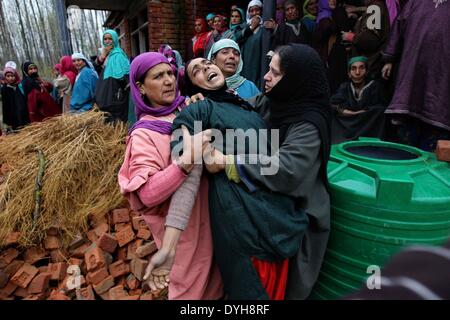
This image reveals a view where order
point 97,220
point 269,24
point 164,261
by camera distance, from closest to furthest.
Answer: point 164,261
point 97,220
point 269,24

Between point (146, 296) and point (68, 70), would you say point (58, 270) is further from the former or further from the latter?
point (68, 70)

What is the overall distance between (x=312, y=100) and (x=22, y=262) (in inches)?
119

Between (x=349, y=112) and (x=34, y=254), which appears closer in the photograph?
(x=34, y=254)

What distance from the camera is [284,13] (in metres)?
3.98

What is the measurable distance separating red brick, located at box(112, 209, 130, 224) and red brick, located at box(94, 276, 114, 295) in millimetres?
542

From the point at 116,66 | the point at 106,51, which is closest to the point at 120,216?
the point at 116,66

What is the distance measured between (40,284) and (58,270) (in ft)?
0.55

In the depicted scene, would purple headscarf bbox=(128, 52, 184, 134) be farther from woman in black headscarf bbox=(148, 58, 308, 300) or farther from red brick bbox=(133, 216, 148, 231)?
red brick bbox=(133, 216, 148, 231)

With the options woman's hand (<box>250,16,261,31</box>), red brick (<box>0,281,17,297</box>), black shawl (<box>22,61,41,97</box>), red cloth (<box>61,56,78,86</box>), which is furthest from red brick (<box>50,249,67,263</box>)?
black shawl (<box>22,61,41,97</box>)

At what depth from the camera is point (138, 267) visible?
2480 millimetres

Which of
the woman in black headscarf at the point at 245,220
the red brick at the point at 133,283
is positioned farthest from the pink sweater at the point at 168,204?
the red brick at the point at 133,283

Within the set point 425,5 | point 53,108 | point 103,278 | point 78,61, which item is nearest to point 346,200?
point 425,5

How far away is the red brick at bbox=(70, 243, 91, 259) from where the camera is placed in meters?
2.72

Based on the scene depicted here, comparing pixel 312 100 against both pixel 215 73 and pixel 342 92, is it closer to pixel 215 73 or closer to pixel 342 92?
pixel 215 73
